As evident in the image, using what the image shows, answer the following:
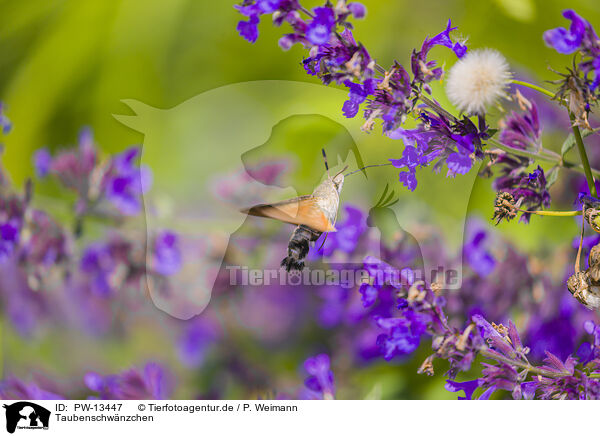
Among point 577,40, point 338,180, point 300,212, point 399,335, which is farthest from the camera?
point 338,180

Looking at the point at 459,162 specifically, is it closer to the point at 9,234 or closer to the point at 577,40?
the point at 577,40

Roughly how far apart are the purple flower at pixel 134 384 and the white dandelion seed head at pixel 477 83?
73 cm

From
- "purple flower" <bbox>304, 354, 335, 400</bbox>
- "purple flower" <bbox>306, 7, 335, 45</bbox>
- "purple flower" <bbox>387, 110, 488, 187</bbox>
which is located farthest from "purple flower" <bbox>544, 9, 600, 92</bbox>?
"purple flower" <bbox>304, 354, 335, 400</bbox>

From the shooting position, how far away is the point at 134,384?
3.10 ft

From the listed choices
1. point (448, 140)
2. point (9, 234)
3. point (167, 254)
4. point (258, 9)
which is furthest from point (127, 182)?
point (448, 140)

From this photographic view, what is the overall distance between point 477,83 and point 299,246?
376 mm

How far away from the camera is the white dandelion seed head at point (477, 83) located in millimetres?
656

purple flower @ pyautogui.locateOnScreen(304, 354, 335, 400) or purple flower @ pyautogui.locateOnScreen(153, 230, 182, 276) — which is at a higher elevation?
purple flower @ pyautogui.locateOnScreen(153, 230, 182, 276)

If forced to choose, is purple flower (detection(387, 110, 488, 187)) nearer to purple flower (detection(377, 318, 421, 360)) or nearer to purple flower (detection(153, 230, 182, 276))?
purple flower (detection(377, 318, 421, 360))

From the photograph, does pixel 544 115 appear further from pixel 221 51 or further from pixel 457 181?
pixel 221 51

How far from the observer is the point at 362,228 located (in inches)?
36.6

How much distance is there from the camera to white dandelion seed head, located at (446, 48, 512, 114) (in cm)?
66

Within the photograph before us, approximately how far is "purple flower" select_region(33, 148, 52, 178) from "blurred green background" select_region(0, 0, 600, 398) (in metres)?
0.03
